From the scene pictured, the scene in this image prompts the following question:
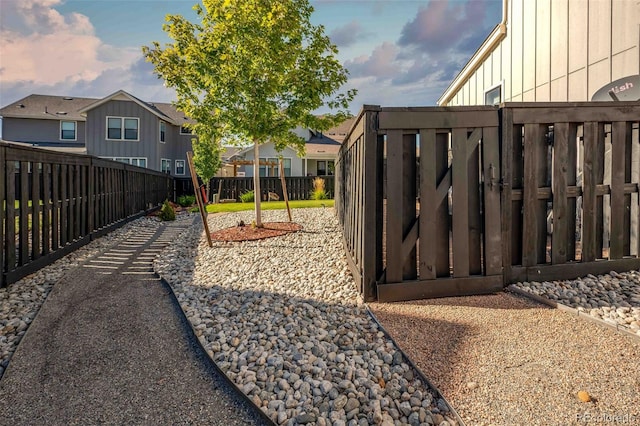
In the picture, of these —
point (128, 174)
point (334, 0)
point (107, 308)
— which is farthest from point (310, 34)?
point (107, 308)

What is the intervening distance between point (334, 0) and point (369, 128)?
5.81 m

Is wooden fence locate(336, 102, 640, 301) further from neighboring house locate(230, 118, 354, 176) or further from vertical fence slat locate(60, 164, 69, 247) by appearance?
neighboring house locate(230, 118, 354, 176)

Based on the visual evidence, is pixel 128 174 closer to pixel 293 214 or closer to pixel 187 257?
pixel 293 214

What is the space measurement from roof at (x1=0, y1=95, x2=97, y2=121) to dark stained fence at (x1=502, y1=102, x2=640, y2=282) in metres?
23.7

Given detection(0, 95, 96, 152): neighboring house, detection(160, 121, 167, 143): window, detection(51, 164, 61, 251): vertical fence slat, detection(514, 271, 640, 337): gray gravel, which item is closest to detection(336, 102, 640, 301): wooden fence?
detection(514, 271, 640, 337): gray gravel

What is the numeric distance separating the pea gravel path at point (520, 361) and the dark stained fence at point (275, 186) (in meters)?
14.7

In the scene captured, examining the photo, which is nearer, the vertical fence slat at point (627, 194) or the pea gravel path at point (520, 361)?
the pea gravel path at point (520, 361)

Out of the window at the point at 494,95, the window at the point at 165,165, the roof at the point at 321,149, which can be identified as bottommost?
the window at the point at 165,165

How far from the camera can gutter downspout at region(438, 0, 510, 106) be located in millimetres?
8148

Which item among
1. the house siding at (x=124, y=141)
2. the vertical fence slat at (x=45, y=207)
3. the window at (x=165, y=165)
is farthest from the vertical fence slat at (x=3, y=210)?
the window at (x=165, y=165)

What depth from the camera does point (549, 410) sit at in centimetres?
179

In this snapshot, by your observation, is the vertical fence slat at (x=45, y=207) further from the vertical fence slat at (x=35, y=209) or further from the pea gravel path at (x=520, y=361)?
the pea gravel path at (x=520, y=361)

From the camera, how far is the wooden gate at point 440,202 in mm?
3314

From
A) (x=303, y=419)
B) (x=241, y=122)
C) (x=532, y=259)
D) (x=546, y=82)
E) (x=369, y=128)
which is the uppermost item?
A: (x=546, y=82)
